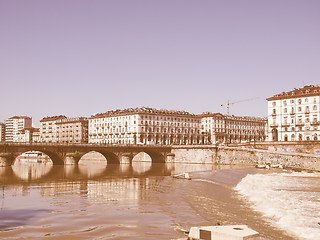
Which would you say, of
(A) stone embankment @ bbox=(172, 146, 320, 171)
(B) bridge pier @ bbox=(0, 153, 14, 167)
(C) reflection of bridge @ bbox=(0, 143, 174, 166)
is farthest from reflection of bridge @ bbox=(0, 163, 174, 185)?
(A) stone embankment @ bbox=(172, 146, 320, 171)

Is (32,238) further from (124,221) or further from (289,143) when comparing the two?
(289,143)

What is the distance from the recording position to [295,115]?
100062 mm

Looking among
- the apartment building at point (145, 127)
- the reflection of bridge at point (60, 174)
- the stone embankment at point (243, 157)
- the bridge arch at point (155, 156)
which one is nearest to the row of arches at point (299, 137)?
the stone embankment at point (243, 157)

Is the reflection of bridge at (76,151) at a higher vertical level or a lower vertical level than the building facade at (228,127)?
lower

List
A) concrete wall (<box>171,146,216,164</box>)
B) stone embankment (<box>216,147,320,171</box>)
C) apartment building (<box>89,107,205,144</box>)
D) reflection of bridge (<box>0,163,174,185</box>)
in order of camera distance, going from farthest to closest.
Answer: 1. apartment building (<box>89,107,205,144</box>)
2. concrete wall (<box>171,146,216,164</box>)
3. stone embankment (<box>216,147,320,171</box>)
4. reflection of bridge (<box>0,163,174,185</box>)

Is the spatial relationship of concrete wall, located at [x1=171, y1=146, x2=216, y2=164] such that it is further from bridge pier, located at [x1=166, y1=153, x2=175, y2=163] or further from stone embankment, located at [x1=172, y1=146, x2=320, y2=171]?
bridge pier, located at [x1=166, y1=153, x2=175, y2=163]

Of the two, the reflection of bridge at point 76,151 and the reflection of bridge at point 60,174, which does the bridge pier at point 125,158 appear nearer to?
the reflection of bridge at point 76,151

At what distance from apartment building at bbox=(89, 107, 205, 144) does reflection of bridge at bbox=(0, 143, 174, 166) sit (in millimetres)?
42512

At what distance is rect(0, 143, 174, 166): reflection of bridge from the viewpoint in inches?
3040

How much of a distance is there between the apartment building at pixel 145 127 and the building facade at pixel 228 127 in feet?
14.5

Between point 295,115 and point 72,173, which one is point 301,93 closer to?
point 295,115

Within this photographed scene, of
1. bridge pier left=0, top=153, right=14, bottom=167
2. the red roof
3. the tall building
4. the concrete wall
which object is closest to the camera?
bridge pier left=0, top=153, right=14, bottom=167

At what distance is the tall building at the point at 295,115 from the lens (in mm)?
96662

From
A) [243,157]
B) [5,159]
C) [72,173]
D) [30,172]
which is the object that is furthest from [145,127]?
[72,173]
